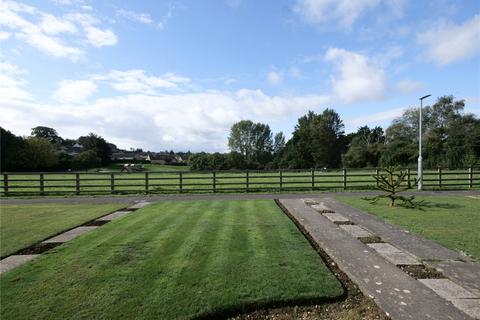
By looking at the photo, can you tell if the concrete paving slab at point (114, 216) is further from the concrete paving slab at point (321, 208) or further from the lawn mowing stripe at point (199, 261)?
the concrete paving slab at point (321, 208)

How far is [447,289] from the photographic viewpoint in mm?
3881

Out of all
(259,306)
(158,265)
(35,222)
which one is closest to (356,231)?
(259,306)

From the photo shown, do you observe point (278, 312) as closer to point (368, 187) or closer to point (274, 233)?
point (274, 233)

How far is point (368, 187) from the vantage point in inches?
643

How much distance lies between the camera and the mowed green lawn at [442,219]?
5996mm

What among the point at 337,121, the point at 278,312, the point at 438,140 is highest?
the point at 337,121

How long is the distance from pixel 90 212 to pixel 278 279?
299 inches

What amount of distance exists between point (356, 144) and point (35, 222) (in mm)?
57791

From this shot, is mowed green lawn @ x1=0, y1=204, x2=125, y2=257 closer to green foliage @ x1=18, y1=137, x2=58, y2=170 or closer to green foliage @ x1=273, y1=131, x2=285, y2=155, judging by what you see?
green foliage @ x1=18, y1=137, x2=58, y2=170

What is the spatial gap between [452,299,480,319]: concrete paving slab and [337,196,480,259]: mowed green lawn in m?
1.91

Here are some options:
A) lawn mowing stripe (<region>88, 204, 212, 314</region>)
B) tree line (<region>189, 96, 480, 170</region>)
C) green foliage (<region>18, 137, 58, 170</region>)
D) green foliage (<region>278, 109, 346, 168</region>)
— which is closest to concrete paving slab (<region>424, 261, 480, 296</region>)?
lawn mowing stripe (<region>88, 204, 212, 314</region>)

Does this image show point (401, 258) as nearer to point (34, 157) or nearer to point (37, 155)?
point (34, 157)

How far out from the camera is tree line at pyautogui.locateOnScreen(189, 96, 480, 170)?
41750 millimetres

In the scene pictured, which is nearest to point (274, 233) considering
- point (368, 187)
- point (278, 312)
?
point (278, 312)
